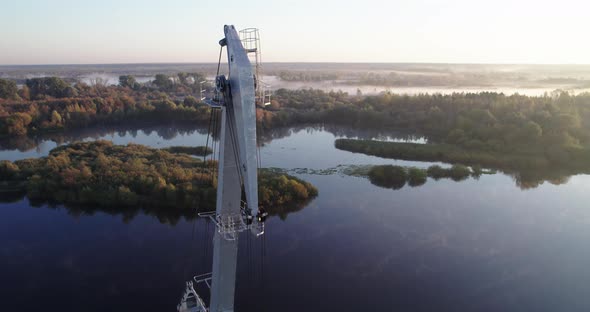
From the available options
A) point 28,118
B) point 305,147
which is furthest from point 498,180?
point 28,118

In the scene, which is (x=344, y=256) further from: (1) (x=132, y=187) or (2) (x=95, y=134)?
(2) (x=95, y=134)

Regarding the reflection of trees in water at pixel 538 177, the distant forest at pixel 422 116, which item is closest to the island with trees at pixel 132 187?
the reflection of trees in water at pixel 538 177

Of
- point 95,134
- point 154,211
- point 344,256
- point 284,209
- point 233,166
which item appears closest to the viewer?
point 233,166

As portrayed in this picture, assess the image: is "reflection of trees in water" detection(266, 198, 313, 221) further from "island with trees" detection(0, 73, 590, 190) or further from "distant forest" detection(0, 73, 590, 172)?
"distant forest" detection(0, 73, 590, 172)

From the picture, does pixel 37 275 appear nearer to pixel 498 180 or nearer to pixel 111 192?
pixel 111 192

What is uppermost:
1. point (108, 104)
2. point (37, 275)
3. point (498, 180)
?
point (108, 104)

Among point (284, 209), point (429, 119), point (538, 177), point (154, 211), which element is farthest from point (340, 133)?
point (154, 211)
